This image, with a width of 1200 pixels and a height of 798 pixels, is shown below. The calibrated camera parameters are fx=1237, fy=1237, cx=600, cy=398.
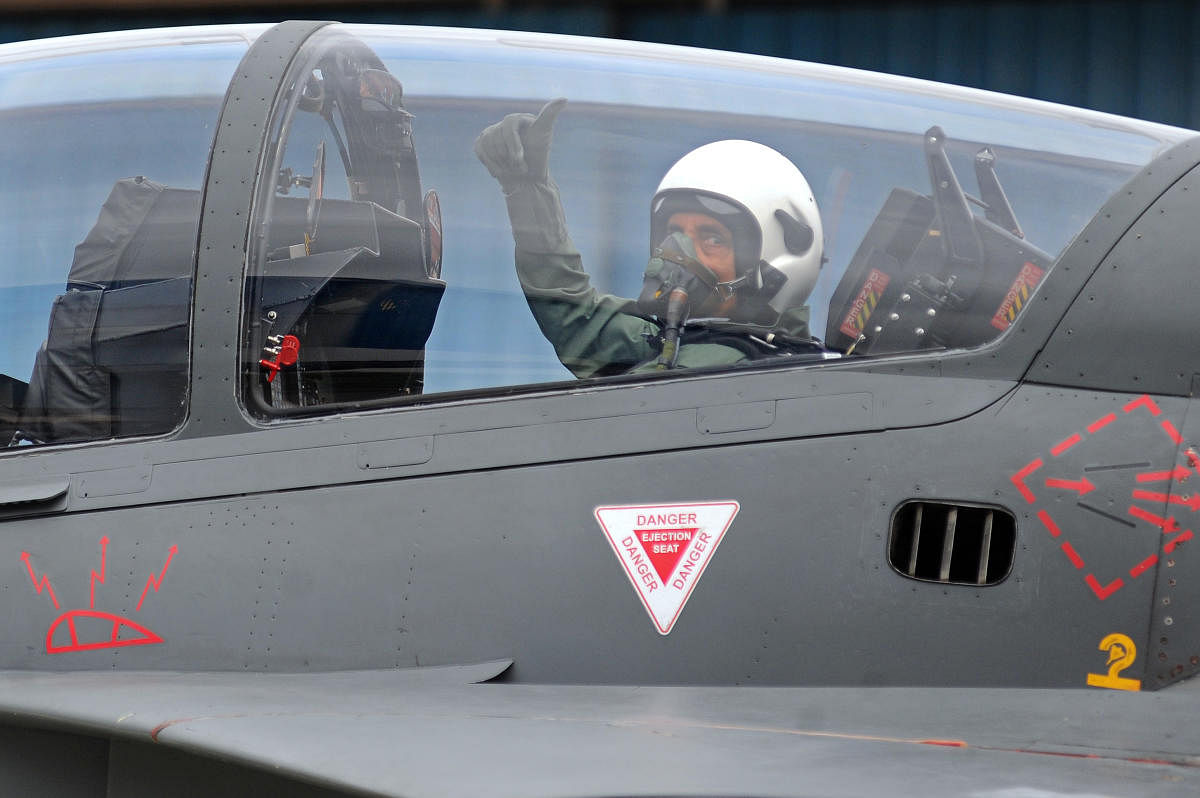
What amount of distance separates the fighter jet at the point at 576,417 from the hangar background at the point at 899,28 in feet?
22.0

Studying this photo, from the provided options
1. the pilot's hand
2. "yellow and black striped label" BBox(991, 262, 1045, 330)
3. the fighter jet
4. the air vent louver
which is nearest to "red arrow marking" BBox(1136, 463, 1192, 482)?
the fighter jet

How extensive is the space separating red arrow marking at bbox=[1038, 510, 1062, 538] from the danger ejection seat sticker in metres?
0.54

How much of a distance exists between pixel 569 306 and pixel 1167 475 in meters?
1.16

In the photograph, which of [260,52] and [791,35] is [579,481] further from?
[791,35]

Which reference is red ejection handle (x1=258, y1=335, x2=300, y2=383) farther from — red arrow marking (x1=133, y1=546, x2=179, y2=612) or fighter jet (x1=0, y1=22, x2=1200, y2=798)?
red arrow marking (x1=133, y1=546, x2=179, y2=612)

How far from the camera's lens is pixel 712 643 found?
2.27m

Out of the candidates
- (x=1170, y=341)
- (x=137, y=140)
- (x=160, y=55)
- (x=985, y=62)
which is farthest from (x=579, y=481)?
(x=985, y=62)

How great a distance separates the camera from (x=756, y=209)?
101 inches

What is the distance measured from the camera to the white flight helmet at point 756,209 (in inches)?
98.7

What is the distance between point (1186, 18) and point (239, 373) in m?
8.27

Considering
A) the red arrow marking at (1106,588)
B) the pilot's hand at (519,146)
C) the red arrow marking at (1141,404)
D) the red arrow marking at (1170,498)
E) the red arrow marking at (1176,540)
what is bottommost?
the red arrow marking at (1106,588)

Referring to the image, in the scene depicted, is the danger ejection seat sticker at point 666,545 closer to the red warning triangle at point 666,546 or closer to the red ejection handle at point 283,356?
the red warning triangle at point 666,546

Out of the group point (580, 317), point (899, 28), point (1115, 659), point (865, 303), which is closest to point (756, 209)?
point (865, 303)

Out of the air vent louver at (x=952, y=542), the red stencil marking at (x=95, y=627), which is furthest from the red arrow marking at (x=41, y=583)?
the air vent louver at (x=952, y=542)
